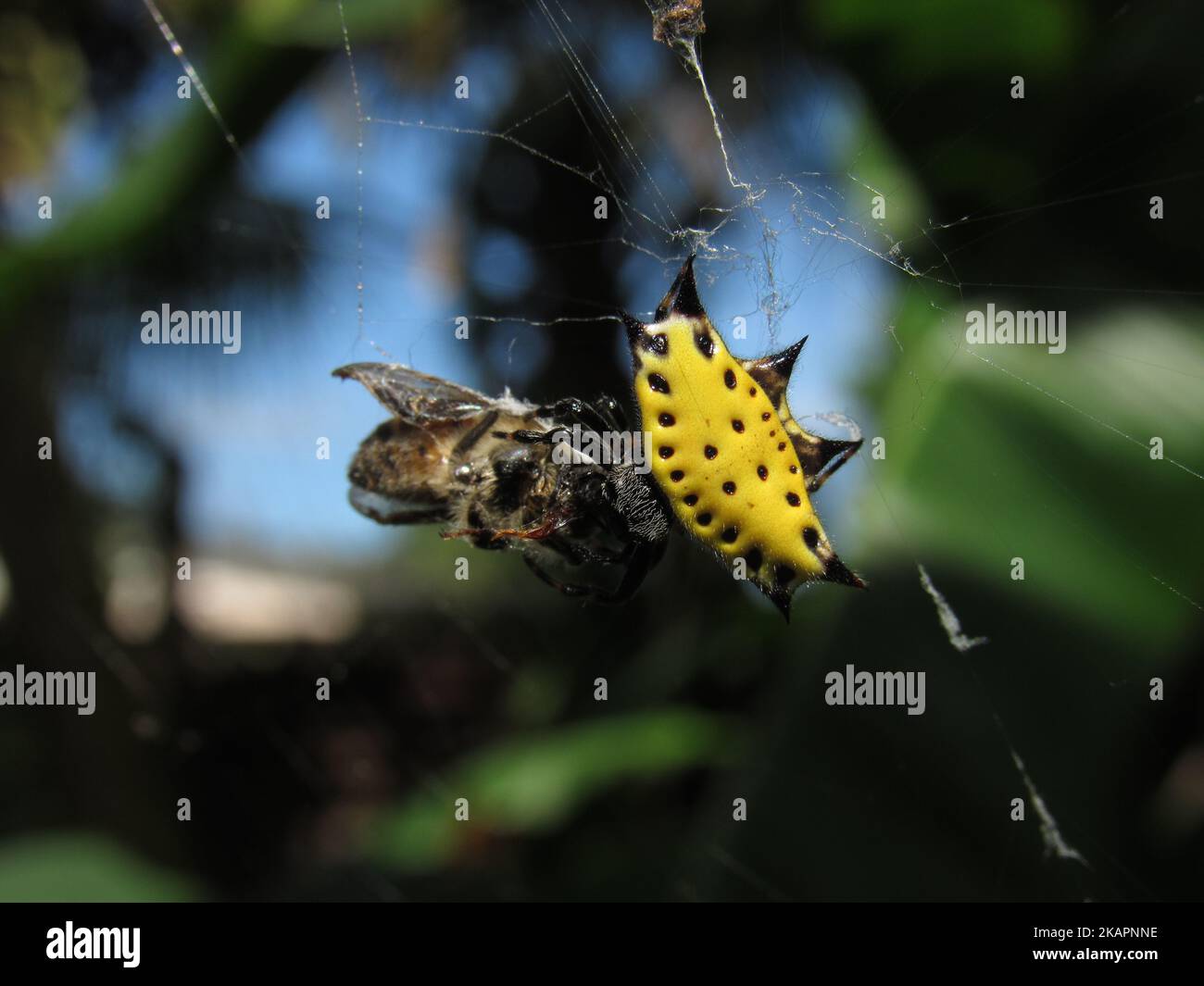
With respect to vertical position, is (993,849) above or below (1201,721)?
below

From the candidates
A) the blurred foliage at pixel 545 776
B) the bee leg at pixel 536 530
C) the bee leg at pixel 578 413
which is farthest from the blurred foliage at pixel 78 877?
the bee leg at pixel 578 413

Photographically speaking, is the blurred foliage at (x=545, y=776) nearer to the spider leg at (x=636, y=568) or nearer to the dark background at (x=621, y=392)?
the dark background at (x=621, y=392)

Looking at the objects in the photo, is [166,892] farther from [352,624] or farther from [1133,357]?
[352,624]

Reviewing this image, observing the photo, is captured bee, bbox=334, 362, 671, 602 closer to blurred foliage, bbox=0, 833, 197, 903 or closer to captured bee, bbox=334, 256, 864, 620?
captured bee, bbox=334, 256, 864, 620

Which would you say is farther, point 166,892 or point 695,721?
point 695,721
